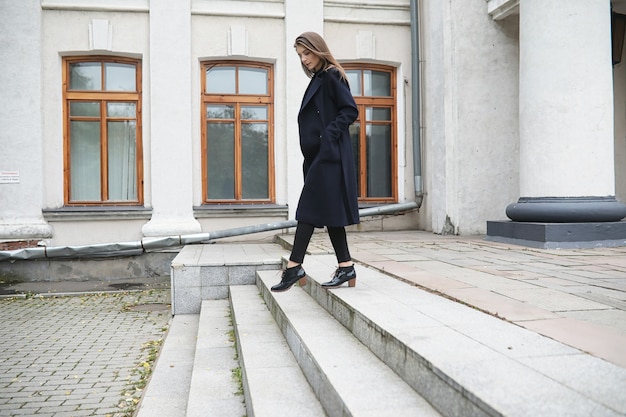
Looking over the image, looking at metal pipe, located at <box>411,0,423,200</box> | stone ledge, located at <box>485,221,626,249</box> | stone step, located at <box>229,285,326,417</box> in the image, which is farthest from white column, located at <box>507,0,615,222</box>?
stone step, located at <box>229,285,326,417</box>

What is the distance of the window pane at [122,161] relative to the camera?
Result: 30.9 feet

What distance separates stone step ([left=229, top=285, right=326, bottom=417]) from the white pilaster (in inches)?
172

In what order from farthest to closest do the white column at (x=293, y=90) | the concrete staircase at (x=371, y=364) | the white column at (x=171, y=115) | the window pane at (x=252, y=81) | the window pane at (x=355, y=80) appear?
the window pane at (x=355, y=80) < the window pane at (x=252, y=81) < the white column at (x=293, y=90) < the white column at (x=171, y=115) < the concrete staircase at (x=371, y=364)

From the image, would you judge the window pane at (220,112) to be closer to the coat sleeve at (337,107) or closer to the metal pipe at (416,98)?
the metal pipe at (416,98)

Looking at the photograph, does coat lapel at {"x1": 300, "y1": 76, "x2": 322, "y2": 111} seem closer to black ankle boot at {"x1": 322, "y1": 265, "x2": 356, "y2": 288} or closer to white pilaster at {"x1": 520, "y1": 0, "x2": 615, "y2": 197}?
black ankle boot at {"x1": 322, "y1": 265, "x2": 356, "y2": 288}

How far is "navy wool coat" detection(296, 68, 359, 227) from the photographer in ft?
12.8

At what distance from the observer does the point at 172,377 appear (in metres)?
4.11

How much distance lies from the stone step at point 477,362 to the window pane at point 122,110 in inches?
272

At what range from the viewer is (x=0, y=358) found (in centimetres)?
495

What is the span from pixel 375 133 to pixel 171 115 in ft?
11.5

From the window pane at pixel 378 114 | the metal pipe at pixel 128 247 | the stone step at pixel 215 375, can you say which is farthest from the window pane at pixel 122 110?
the stone step at pixel 215 375

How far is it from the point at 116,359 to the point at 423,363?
11.3ft

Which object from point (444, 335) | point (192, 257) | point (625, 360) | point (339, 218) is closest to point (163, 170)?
point (192, 257)

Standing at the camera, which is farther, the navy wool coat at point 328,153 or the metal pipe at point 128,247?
the metal pipe at point 128,247
